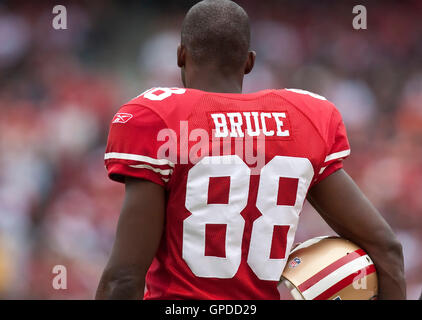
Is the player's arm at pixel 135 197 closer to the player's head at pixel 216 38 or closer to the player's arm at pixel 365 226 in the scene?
the player's head at pixel 216 38

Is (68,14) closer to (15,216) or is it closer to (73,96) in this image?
(73,96)

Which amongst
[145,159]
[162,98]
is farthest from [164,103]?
[145,159]

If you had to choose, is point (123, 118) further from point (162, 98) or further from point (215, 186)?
point (215, 186)

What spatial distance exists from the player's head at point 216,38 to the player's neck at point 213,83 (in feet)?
0.06

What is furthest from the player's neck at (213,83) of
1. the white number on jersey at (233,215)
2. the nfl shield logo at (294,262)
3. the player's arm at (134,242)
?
the nfl shield logo at (294,262)

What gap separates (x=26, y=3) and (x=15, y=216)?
2.43 metres

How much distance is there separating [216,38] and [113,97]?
196 inches

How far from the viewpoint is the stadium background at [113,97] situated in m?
6.12

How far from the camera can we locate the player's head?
6.34ft

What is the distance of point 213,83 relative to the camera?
192cm

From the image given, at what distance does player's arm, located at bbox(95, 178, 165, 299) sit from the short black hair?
445 millimetres

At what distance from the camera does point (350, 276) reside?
6.06 ft

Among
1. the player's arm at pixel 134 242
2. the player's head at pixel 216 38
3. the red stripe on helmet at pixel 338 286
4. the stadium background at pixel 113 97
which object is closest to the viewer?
the player's arm at pixel 134 242
